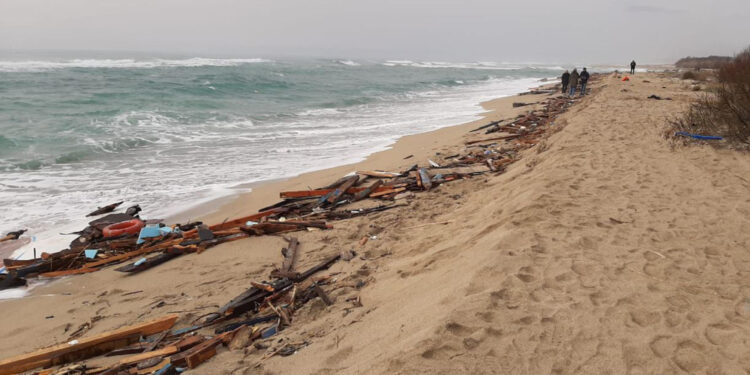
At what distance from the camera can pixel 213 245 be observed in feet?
18.4

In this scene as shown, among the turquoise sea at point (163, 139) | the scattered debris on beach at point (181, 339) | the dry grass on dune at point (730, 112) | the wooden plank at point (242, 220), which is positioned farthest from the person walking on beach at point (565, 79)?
the scattered debris on beach at point (181, 339)

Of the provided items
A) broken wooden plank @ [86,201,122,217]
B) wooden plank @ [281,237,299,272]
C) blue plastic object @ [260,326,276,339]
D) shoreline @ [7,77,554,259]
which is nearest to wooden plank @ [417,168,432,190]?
shoreline @ [7,77,554,259]

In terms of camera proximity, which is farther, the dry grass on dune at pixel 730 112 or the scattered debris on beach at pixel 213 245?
the dry grass on dune at pixel 730 112

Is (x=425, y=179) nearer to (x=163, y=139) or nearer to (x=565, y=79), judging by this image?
(x=163, y=139)

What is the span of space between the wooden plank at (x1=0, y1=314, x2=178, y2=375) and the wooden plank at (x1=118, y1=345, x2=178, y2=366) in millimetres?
333

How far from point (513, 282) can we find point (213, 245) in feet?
13.7

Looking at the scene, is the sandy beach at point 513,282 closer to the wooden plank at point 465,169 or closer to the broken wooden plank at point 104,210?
the wooden plank at point 465,169

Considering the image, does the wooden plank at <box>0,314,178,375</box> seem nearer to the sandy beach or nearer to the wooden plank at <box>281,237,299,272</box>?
the sandy beach

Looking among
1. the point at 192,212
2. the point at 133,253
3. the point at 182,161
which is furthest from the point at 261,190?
the point at 182,161

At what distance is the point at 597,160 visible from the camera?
22.2 ft

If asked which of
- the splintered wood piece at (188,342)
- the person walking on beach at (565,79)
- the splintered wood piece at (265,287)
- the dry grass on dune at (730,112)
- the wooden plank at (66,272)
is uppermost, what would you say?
the person walking on beach at (565,79)

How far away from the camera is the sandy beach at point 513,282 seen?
8.21ft

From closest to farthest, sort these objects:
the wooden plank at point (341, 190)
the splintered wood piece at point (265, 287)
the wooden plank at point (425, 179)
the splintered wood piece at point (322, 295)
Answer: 1. the splintered wood piece at point (322, 295)
2. the splintered wood piece at point (265, 287)
3. the wooden plank at point (341, 190)
4. the wooden plank at point (425, 179)

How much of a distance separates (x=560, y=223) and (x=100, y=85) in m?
32.3
